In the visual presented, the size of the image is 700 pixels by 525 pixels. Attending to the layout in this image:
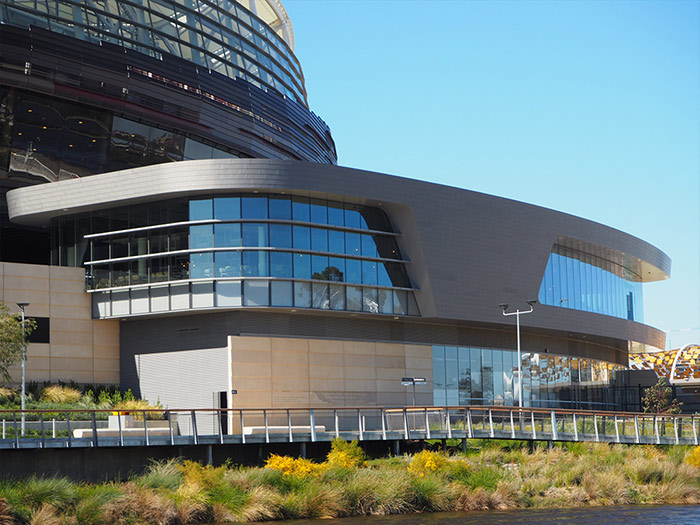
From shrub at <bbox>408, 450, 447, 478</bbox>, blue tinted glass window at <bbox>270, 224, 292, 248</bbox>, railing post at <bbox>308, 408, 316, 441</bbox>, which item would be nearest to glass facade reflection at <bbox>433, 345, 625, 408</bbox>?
blue tinted glass window at <bbox>270, 224, 292, 248</bbox>

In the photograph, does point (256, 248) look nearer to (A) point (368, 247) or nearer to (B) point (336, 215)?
(B) point (336, 215)

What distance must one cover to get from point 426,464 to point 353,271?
14532 mm

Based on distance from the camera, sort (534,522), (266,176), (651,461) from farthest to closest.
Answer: (266,176), (651,461), (534,522)

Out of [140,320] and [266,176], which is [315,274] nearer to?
[266,176]

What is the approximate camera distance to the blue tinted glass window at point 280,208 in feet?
135

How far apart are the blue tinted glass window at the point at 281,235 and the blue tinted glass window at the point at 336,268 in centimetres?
222

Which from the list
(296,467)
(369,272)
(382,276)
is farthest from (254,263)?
(296,467)

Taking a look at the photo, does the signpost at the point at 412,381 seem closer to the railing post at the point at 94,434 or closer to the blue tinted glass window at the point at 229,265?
the blue tinted glass window at the point at 229,265

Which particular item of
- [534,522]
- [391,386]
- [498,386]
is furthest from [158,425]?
[498,386]

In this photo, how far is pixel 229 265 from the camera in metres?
40.2

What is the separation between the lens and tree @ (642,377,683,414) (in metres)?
64.4

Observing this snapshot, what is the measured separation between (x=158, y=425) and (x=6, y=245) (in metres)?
18.6

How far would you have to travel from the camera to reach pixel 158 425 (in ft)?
104

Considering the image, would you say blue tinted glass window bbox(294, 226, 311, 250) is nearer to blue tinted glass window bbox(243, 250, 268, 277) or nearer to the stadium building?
the stadium building
